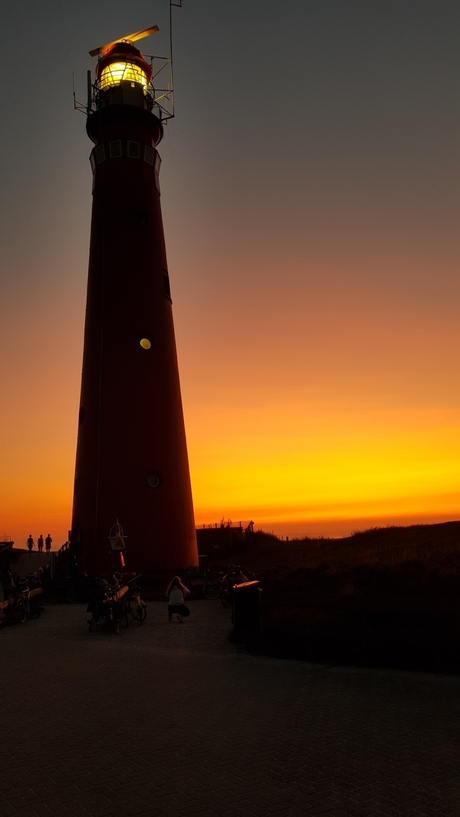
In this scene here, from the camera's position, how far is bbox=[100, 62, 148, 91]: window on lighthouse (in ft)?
86.3

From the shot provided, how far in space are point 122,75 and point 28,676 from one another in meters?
24.6

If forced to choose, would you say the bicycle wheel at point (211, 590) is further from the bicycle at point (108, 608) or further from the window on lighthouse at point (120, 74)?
the window on lighthouse at point (120, 74)

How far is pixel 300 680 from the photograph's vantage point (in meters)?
9.36

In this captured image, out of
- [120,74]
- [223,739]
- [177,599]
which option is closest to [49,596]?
[177,599]

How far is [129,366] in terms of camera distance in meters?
23.1

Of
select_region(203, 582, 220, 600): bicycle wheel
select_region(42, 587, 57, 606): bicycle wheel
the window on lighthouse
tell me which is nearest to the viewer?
select_region(203, 582, 220, 600): bicycle wheel

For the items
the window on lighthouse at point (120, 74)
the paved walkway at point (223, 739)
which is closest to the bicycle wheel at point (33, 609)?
the paved walkway at point (223, 739)

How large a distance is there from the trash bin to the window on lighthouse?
2246 cm

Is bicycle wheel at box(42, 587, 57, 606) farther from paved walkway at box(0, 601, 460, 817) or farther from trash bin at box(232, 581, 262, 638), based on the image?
trash bin at box(232, 581, 262, 638)

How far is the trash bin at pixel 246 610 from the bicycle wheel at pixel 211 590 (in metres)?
8.16

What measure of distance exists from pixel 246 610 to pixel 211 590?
8569mm

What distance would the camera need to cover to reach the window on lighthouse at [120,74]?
26312mm

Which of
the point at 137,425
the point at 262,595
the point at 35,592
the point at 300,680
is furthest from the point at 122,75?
the point at 300,680

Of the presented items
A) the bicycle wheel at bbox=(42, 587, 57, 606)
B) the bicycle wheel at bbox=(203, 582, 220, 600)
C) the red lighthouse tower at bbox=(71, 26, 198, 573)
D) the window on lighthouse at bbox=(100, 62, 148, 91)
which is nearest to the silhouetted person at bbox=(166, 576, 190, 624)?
the bicycle wheel at bbox=(203, 582, 220, 600)
